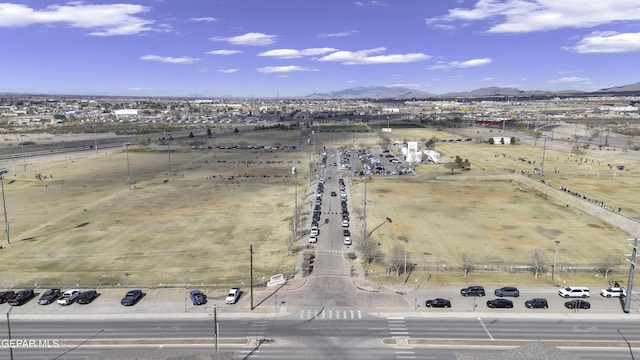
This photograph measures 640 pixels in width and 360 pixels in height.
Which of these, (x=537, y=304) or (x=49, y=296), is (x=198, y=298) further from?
(x=537, y=304)

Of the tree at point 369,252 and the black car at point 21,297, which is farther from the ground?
the tree at point 369,252

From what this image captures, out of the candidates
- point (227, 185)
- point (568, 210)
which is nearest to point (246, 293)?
point (227, 185)

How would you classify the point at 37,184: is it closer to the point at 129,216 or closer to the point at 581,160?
the point at 129,216

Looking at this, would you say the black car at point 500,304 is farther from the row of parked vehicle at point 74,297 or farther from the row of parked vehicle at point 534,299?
the row of parked vehicle at point 74,297

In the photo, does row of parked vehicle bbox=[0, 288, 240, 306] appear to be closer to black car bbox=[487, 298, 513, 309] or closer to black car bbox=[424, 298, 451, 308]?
black car bbox=[424, 298, 451, 308]

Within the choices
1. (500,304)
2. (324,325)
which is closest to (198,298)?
(324,325)

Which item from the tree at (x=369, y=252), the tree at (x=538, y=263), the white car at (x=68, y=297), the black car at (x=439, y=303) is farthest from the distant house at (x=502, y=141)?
the white car at (x=68, y=297)
